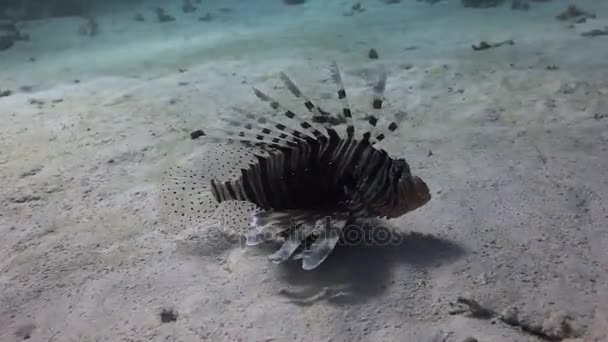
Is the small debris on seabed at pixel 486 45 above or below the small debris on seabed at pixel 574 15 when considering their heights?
below

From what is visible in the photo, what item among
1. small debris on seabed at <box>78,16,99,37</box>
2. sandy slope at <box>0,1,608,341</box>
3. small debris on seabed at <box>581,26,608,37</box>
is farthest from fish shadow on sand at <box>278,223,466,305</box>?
small debris on seabed at <box>78,16,99,37</box>

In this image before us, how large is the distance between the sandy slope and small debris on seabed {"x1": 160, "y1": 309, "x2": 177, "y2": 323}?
1.3 inches

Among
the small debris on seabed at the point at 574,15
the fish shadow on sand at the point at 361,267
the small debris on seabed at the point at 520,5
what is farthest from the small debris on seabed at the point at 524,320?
the small debris on seabed at the point at 520,5

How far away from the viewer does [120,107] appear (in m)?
5.66

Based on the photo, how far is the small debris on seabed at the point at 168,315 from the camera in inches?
90.1

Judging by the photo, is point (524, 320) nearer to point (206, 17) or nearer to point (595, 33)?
point (595, 33)

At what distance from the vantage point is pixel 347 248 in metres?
2.66

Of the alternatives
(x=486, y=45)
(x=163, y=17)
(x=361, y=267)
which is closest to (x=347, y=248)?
(x=361, y=267)

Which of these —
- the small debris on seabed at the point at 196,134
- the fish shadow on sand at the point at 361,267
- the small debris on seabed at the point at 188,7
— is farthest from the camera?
the small debris on seabed at the point at 188,7

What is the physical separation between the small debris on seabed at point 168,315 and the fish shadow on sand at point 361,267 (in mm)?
515

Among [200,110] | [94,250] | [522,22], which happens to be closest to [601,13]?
[522,22]

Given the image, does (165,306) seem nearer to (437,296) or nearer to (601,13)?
(437,296)

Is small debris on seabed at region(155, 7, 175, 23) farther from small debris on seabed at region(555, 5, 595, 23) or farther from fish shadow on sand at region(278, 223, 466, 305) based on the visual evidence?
fish shadow on sand at region(278, 223, 466, 305)

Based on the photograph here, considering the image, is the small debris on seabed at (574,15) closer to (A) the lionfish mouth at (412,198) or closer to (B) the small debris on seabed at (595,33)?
(B) the small debris on seabed at (595,33)
